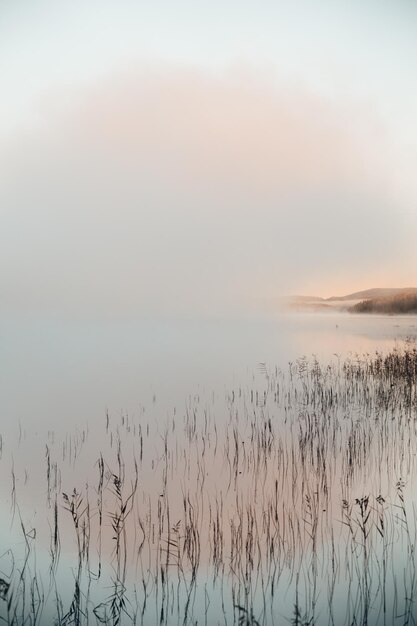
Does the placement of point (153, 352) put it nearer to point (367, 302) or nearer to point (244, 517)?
point (244, 517)

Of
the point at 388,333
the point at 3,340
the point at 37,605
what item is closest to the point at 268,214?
the point at 388,333

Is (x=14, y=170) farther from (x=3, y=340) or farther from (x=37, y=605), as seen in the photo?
(x=37, y=605)

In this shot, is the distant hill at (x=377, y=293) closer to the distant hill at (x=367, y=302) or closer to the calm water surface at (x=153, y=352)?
the distant hill at (x=367, y=302)

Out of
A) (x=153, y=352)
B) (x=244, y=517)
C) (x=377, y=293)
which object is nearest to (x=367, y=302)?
(x=377, y=293)

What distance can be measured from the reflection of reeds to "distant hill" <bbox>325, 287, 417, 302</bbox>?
505 mm

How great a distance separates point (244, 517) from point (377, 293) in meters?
1.86

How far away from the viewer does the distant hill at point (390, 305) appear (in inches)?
117

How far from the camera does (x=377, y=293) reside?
2982 millimetres

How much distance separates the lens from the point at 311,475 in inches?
94.6

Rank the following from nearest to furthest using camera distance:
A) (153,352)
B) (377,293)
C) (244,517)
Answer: (244,517) < (377,293) < (153,352)

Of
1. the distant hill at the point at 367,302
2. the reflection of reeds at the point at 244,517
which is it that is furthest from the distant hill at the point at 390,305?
the reflection of reeds at the point at 244,517

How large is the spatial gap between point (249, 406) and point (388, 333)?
1250 millimetres

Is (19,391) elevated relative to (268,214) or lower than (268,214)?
lower

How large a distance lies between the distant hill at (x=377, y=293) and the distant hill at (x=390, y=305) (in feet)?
0.08
